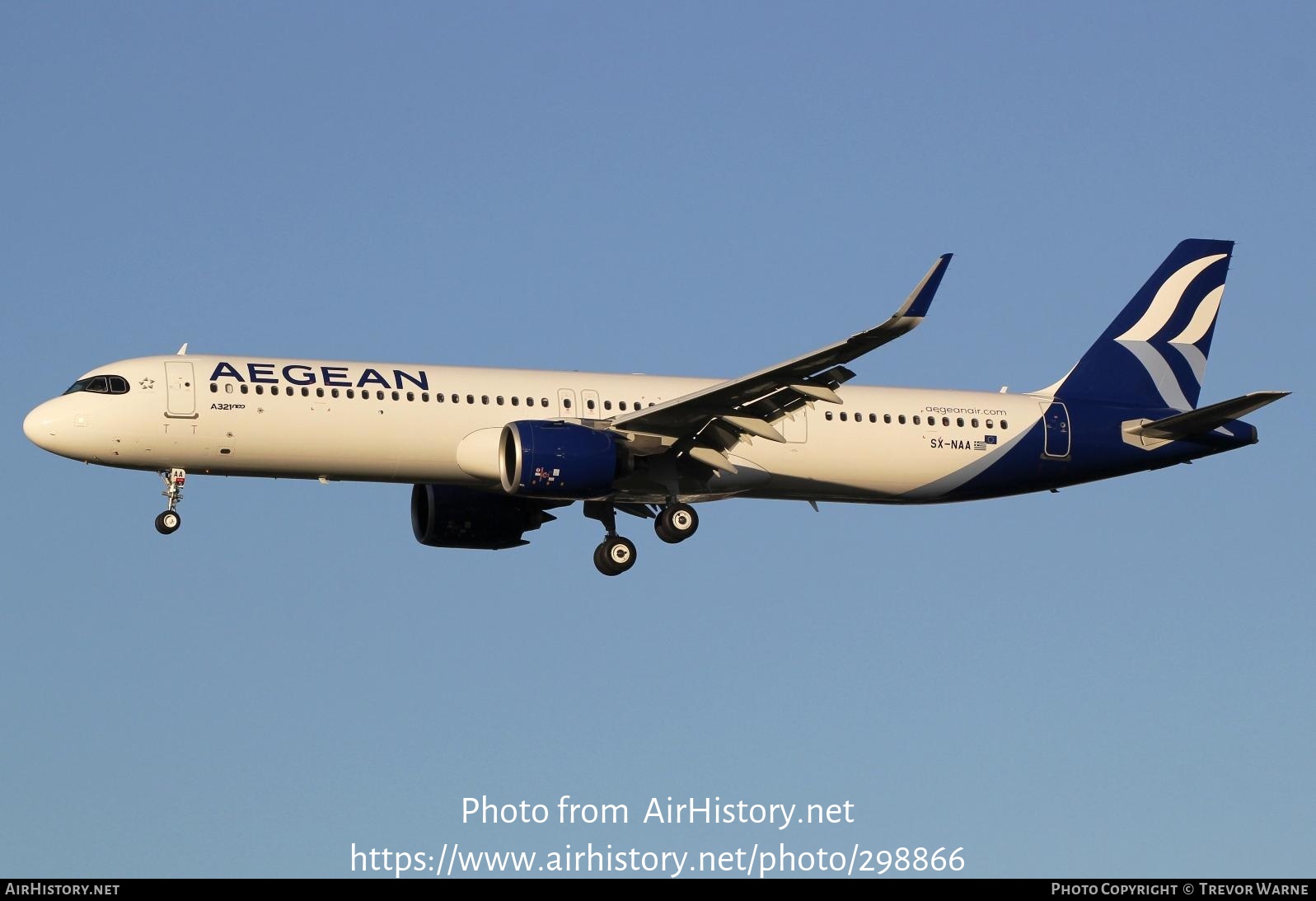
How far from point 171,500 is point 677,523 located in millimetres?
11369

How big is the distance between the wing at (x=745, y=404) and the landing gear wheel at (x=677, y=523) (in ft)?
4.26

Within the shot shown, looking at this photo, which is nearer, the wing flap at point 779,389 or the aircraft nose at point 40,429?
the wing flap at point 779,389

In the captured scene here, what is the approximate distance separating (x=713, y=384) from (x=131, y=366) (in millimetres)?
13187

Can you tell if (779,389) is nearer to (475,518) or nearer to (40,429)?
(475,518)

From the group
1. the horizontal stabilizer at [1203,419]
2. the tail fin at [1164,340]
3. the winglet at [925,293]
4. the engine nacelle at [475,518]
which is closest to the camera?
the winglet at [925,293]

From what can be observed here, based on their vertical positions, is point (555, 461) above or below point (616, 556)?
above

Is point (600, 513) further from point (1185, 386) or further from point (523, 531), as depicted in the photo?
point (1185, 386)

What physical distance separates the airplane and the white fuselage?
41 millimetres

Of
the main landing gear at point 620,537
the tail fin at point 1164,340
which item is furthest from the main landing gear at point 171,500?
the tail fin at point 1164,340

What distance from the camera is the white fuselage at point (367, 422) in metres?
48.9

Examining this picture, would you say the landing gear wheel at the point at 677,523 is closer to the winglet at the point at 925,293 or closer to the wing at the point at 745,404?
the wing at the point at 745,404

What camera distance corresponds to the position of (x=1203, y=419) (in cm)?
5331

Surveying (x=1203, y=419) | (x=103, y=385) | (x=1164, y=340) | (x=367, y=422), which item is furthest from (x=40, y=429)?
(x=1164, y=340)

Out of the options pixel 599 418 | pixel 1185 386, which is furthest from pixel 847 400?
Result: pixel 1185 386
